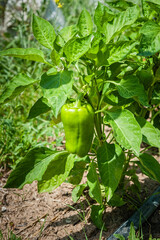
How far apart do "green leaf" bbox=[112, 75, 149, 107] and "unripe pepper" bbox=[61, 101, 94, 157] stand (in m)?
0.15

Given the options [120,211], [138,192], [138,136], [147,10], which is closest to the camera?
[138,136]

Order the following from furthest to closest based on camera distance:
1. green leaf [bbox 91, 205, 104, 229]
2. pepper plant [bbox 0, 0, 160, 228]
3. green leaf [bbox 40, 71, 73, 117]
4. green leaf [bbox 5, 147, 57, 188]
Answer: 1. green leaf [bbox 91, 205, 104, 229]
2. green leaf [bbox 5, 147, 57, 188]
3. pepper plant [bbox 0, 0, 160, 228]
4. green leaf [bbox 40, 71, 73, 117]

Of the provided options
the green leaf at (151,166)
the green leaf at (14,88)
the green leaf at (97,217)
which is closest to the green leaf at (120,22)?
the green leaf at (14,88)

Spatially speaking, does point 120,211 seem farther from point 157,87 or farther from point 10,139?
point 10,139

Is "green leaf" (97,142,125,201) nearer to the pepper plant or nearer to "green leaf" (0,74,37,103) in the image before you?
the pepper plant

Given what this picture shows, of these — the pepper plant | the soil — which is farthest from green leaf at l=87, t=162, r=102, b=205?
the soil

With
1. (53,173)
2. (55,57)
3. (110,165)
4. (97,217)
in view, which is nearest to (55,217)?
(97,217)

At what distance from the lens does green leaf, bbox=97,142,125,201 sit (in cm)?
101

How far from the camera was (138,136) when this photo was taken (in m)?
0.90

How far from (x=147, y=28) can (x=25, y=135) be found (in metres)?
1.27

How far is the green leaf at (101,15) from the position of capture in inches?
43.0

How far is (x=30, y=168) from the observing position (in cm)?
108

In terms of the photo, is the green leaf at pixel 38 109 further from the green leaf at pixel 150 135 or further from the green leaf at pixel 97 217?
the green leaf at pixel 97 217

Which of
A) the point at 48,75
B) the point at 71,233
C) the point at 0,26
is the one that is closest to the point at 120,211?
the point at 71,233
